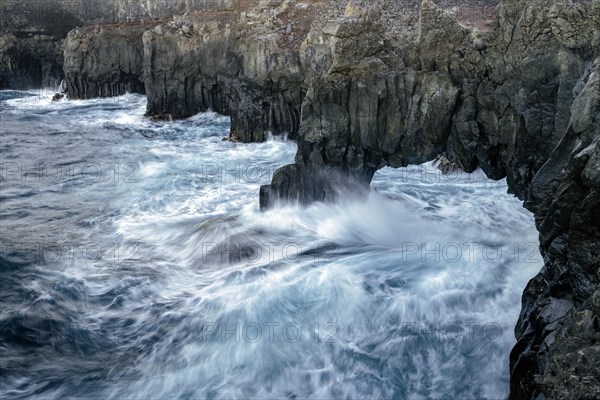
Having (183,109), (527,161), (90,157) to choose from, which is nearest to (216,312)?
(527,161)

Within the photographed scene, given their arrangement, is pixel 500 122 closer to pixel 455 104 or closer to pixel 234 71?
pixel 455 104

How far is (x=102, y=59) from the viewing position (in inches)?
1624

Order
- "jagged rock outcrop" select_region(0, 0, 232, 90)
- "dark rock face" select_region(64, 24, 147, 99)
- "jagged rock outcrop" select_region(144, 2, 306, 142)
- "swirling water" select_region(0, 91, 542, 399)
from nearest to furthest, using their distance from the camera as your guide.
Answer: "swirling water" select_region(0, 91, 542, 399) → "jagged rock outcrop" select_region(144, 2, 306, 142) → "dark rock face" select_region(64, 24, 147, 99) → "jagged rock outcrop" select_region(0, 0, 232, 90)

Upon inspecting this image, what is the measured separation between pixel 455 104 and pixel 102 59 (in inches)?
1347

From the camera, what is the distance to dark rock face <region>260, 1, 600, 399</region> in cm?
746

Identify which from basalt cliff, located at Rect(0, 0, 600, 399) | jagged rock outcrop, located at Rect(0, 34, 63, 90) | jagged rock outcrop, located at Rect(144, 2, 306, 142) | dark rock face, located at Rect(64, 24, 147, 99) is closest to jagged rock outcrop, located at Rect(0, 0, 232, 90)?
jagged rock outcrop, located at Rect(0, 34, 63, 90)

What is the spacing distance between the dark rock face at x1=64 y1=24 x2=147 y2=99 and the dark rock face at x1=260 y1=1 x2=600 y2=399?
29655mm

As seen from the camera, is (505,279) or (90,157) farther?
(90,157)

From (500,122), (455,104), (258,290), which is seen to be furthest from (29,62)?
(500,122)

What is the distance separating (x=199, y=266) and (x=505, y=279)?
7.61 metres

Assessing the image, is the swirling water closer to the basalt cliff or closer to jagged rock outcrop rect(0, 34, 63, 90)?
the basalt cliff

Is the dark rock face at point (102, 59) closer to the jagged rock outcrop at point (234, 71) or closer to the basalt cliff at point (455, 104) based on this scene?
the jagged rock outcrop at point (234, 71)

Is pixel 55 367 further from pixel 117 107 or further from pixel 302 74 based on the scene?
pixel 117 107

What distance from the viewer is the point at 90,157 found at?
26.5m
